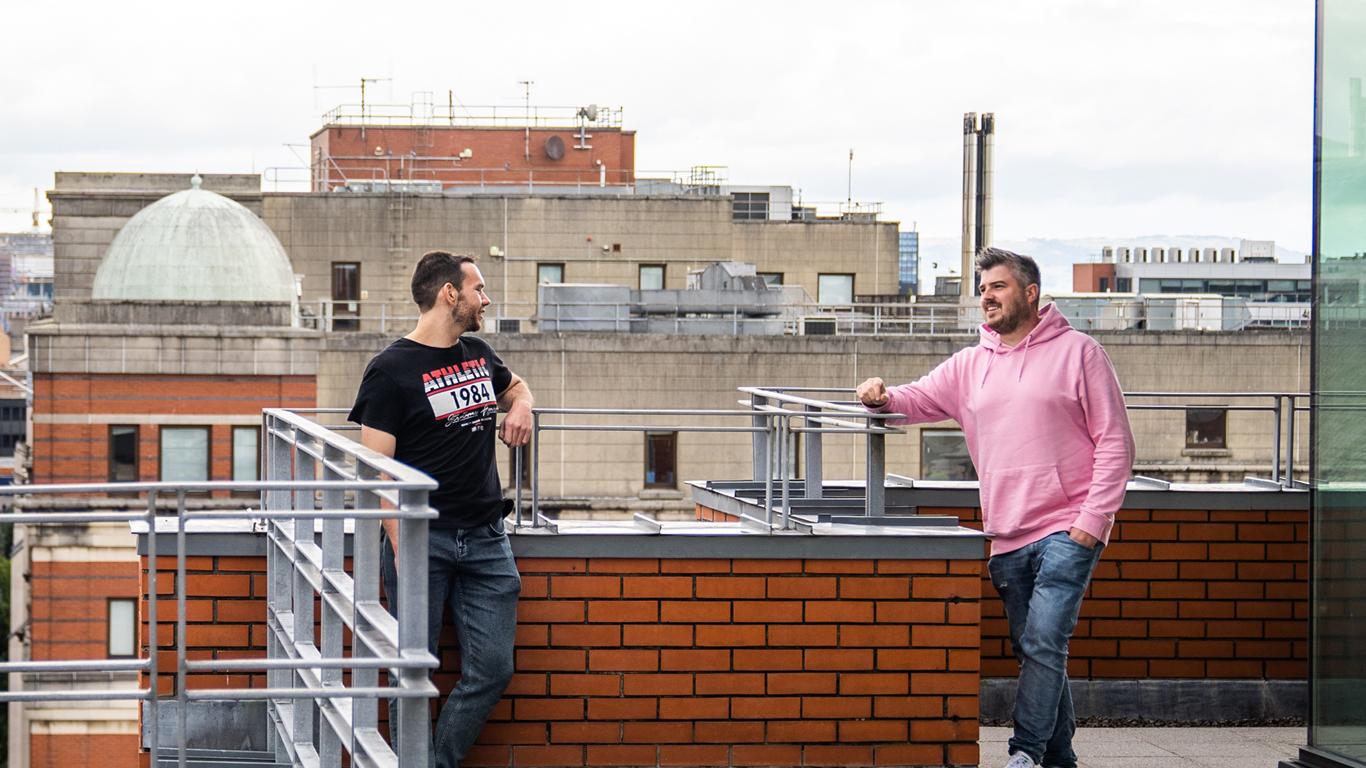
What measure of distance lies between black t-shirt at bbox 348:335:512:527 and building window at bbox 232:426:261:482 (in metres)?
36.4

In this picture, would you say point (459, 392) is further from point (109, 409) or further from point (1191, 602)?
point (109, 409)

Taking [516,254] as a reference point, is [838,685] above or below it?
below

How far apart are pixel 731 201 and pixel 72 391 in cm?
2137

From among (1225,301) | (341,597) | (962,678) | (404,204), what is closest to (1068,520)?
(962,678)

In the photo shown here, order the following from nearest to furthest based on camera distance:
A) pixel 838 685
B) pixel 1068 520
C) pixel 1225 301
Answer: pixel 1068 520, pixel 838 685, pixel 1225 301

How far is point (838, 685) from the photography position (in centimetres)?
744

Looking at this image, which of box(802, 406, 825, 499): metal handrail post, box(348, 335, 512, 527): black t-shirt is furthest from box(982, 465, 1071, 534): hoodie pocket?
box(348, 335, 512, 527): black t-shirt

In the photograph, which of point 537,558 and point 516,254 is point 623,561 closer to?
point 537,558

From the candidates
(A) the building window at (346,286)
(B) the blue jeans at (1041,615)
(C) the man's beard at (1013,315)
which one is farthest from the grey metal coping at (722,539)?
(A) the building window at (346,286)

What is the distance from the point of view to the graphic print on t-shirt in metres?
6.35

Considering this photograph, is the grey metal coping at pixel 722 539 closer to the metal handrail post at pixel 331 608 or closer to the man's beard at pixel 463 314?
the metal handrail post at pixel 331 608

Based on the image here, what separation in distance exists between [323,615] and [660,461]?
3848 centimetres

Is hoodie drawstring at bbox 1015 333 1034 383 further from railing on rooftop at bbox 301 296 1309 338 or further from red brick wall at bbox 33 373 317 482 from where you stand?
red brick wall at bbox 33 373 317 482

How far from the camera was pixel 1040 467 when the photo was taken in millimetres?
6891
